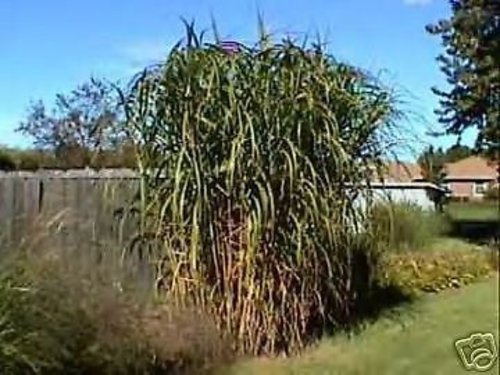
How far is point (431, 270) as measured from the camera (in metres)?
13.1

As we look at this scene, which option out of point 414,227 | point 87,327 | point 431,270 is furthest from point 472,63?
point 87,327

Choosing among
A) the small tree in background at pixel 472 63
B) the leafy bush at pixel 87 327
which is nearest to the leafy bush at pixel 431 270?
the leafy bush at pixel 87 327

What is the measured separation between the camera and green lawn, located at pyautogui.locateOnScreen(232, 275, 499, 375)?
719 centimetres

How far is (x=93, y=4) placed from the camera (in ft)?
37.2

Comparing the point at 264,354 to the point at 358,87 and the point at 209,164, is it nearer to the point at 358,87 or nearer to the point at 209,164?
the point at 209,164

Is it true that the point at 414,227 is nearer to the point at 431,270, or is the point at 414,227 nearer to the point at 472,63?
the point at 431,270

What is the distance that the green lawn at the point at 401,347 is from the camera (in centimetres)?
719

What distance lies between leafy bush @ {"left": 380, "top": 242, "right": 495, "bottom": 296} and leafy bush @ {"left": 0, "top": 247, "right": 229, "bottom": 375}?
4009 mm

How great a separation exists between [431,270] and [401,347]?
545 cm

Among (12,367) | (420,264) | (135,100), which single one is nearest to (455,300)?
(420,264)

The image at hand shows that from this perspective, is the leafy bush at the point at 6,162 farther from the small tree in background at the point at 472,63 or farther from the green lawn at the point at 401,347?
the green lawn at the point at 401,347

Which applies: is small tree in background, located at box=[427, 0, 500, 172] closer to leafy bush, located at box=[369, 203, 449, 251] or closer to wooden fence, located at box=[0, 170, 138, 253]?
leafy bush, located at box=[369, 203, 449, 251]

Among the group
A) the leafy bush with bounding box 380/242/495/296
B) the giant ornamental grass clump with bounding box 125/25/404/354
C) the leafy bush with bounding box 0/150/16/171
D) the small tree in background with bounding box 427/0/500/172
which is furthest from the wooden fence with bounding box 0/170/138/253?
the small tree in background with bounding box 427/0/500/172

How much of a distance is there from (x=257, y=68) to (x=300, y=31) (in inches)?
25.9
